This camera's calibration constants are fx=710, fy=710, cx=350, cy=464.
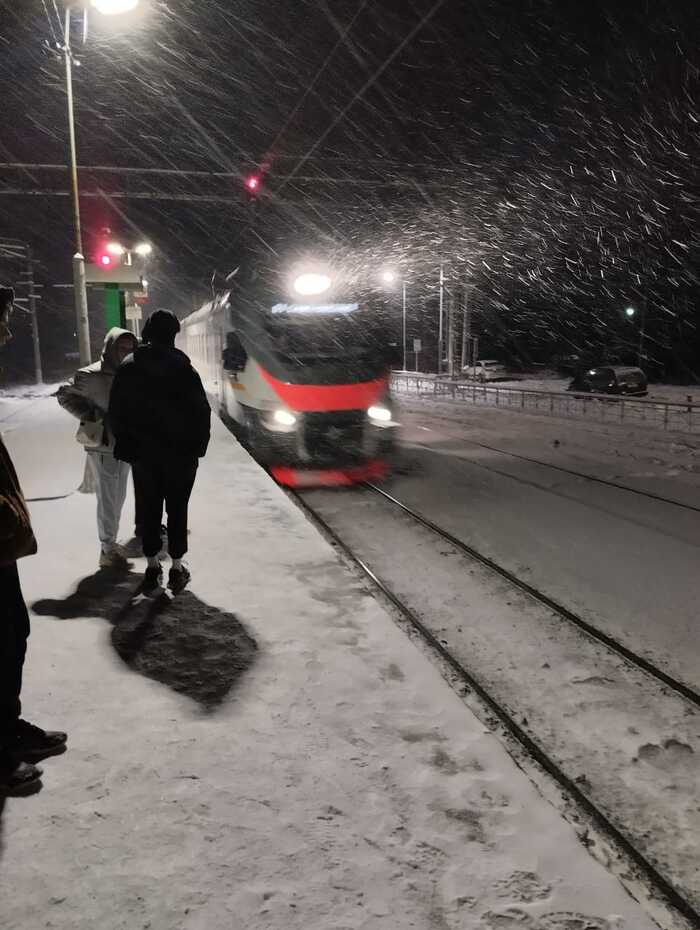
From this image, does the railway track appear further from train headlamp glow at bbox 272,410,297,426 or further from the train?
train headlamp glow at bbox 272,410,297,426

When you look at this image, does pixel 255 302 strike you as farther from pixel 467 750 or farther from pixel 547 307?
pixel 547 307

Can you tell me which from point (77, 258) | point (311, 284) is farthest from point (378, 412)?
point (77, 258)

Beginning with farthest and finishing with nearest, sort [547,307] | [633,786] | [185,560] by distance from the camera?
1. [547,307]
2. [185,560]
3. [633,786]

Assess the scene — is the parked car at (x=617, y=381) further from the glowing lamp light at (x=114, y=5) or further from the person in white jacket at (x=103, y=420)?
the person in white jacket at (x=103, y=420)

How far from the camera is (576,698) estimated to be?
3.89 meters

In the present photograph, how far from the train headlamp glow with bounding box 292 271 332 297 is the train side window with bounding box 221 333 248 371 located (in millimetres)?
1379

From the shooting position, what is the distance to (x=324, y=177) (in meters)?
14.5

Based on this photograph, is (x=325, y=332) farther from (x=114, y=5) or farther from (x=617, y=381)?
(x=617, y=381)

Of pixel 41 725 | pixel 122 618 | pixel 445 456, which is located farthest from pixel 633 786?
pixel 445 456

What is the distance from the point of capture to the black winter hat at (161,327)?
186 inches

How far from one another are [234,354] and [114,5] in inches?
199

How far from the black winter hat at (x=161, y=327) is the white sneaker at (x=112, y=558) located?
5.93 ft

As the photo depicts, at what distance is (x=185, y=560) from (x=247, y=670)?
2.12 meters

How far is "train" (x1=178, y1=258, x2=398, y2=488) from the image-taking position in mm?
11344
